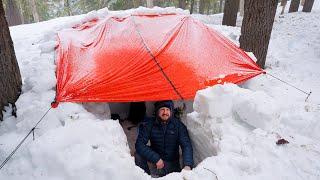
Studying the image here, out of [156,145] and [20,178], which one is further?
[156,145]

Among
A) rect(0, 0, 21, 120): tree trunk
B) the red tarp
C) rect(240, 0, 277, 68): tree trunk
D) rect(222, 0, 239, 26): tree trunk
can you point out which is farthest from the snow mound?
rect(222, 0, 239, 26): tree trunk

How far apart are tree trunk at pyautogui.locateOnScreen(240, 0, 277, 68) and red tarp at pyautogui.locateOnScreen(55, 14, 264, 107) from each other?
838mm

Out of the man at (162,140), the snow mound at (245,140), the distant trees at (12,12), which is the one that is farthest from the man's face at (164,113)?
the distant trees at (12,12)

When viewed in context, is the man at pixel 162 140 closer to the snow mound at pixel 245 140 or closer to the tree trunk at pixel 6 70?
the snow mound at pixel 245 140

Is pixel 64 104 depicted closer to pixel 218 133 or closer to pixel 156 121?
pixel 156 121

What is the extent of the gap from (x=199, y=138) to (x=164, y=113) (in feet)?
1.64

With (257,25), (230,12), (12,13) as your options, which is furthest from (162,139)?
(12,13)

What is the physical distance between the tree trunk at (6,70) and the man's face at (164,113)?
66.6 inches

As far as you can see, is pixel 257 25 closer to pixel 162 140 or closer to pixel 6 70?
pixel 162 140

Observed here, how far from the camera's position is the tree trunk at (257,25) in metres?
5.31

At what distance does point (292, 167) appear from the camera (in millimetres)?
2783

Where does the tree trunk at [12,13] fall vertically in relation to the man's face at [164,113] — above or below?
below

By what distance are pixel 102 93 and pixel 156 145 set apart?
3.02 ft

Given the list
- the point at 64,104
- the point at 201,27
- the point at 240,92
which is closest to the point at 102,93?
the point at 64,104
